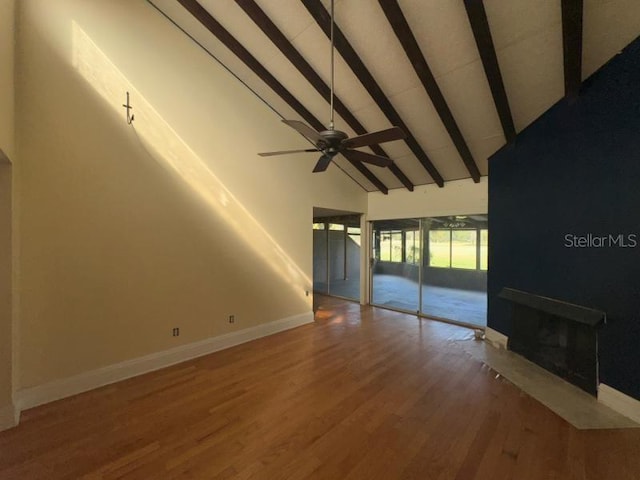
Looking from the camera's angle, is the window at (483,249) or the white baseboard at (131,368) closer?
the white baseboard at (131,368)

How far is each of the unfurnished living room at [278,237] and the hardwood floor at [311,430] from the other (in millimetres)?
21

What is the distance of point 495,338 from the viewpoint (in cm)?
408

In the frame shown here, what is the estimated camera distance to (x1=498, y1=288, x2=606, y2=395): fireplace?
2.75 m

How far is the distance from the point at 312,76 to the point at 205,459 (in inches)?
166

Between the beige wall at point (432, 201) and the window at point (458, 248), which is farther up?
the beige wall at point (432, 201)

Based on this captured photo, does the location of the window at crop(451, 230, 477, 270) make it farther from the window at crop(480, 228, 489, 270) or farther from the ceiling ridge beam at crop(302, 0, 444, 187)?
the ceiling ridge beam at crop(302, 0, 444, 187)

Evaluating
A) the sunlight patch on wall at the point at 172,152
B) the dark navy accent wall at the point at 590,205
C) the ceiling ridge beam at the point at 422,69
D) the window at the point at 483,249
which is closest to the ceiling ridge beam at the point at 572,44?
the dark navy accent wall at the point at 590,205

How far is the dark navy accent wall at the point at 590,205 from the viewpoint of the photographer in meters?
→ 2.40

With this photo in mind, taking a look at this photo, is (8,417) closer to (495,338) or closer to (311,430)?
(311,430)

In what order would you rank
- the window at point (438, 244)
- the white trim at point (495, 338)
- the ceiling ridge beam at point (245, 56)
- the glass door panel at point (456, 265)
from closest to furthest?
the ceiling ridge beam at point (245, 56)
the white trim at point (495, 338)
the glass door panel at point (456, 265)
the window at point (438, 244)

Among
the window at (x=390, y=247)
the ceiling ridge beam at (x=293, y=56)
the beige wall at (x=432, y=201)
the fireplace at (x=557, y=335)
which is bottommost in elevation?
the fireplace at (x=557, y=335)

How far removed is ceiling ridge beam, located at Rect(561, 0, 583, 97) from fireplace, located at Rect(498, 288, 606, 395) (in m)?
2.37

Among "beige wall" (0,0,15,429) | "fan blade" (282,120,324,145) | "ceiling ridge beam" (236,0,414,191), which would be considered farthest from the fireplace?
"beige wall" (0,0,15,429)

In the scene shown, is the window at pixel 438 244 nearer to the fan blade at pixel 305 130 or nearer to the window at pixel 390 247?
the window at pixel 390 247
